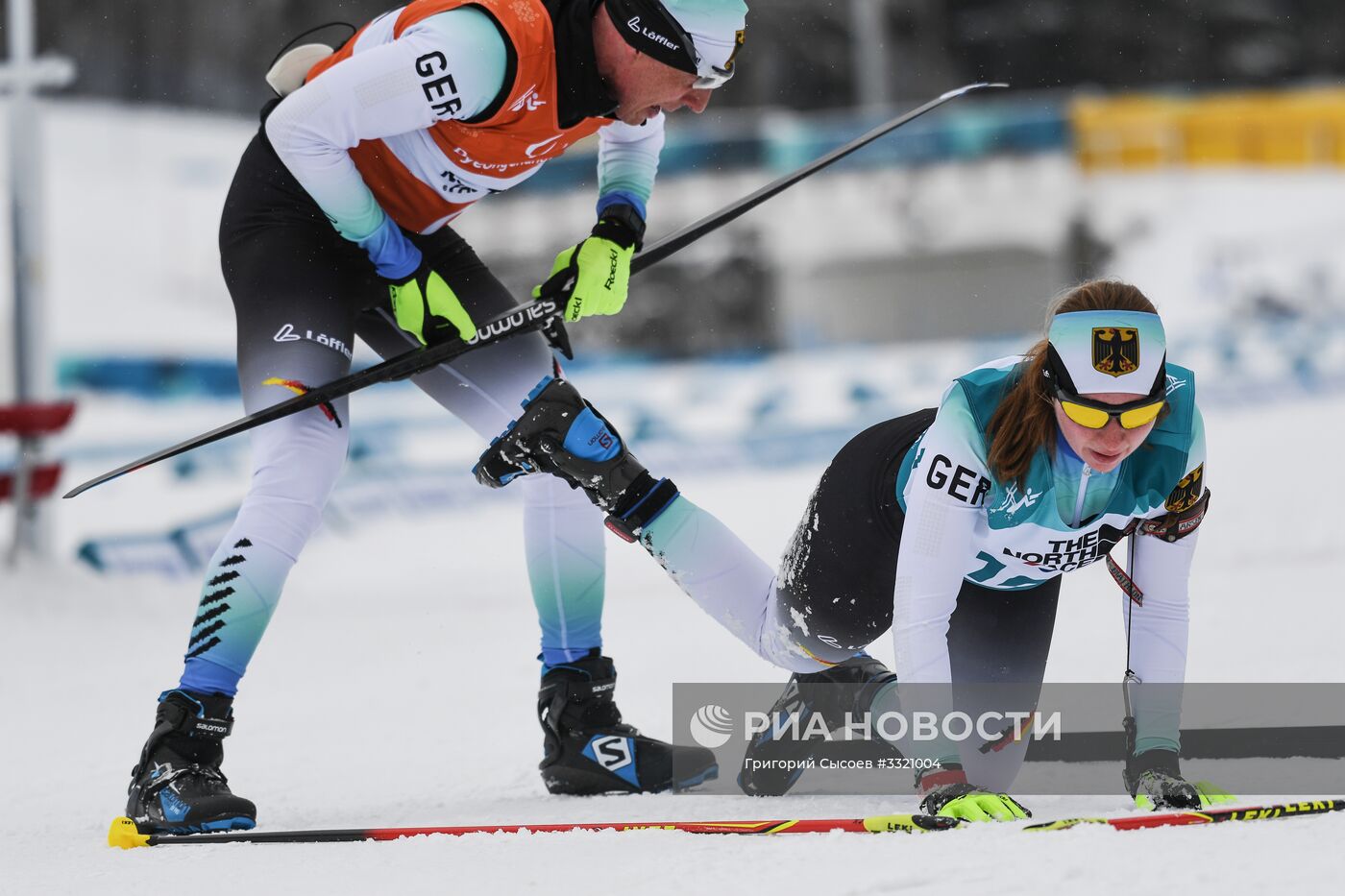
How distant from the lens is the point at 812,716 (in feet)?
9.68

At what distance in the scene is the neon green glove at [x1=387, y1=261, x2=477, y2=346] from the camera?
9.23 ft

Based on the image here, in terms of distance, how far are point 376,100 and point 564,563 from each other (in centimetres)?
94

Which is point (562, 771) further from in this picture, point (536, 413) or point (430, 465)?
point (430, 465)

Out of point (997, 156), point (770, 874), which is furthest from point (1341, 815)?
point (997, 156)

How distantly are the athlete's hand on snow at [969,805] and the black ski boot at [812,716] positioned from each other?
0.63 meters

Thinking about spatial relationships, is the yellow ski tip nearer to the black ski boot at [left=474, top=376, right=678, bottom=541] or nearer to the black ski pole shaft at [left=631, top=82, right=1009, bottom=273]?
the black ski boot at [left=474, top=376, right=678, bottom=541]

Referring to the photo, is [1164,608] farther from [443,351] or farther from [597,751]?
[443,351]

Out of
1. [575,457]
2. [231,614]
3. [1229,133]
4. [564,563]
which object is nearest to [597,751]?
[564,563]

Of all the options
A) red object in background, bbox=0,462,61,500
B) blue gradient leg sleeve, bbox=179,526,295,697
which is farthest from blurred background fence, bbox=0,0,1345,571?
blue gradient leg sleeve, bbox=179,526,295,697

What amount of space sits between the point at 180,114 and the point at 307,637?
45.8ft

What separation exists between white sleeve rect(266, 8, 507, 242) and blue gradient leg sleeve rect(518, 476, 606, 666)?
Result: 2.07 feet

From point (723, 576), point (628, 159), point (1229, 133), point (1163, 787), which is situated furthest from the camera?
point (1229, 133)

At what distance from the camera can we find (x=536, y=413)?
2.70 meters

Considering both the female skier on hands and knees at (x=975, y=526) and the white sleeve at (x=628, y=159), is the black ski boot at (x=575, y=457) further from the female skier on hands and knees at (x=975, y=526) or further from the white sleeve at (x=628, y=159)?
the white sleeve at (x=628, y=159)
